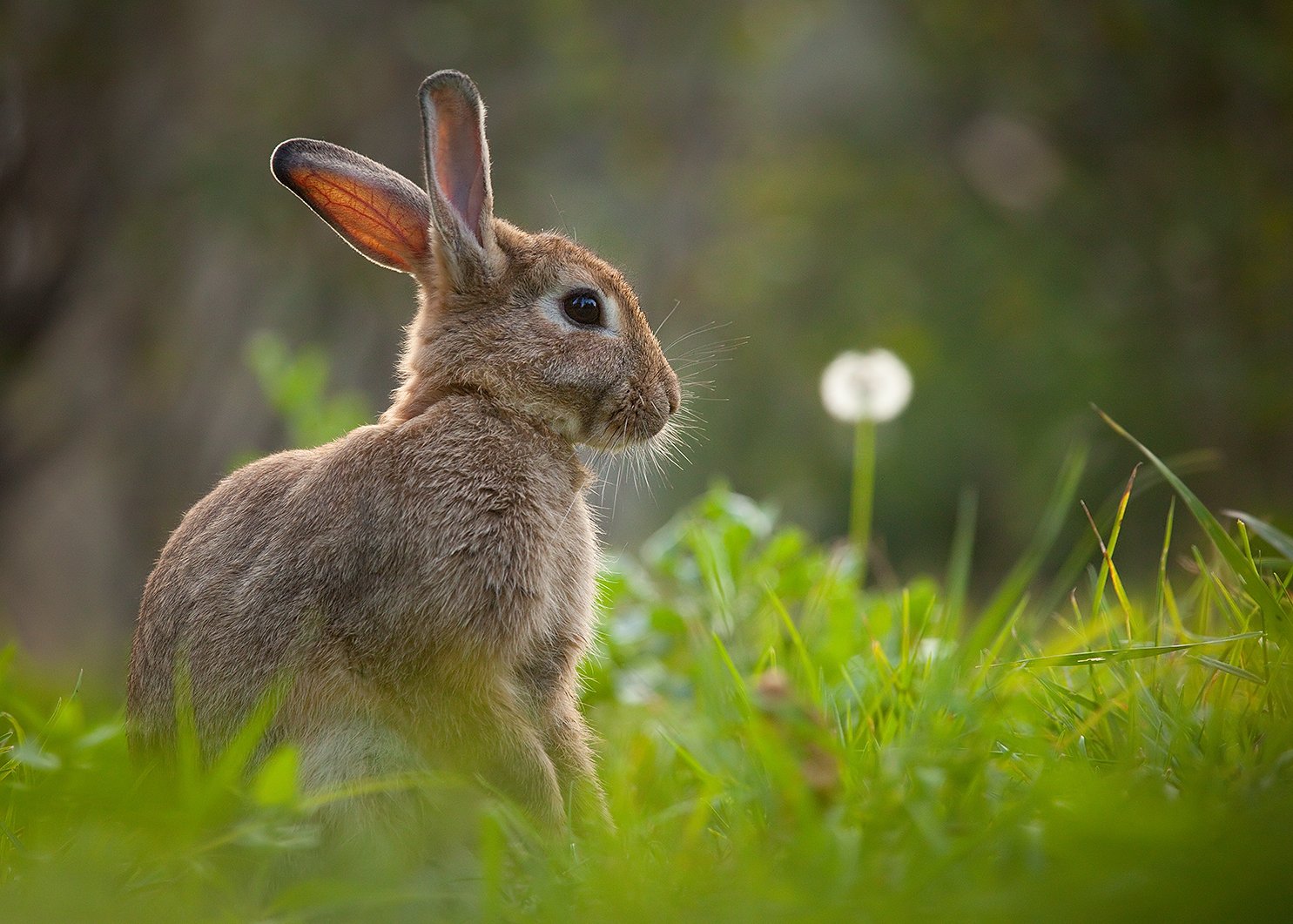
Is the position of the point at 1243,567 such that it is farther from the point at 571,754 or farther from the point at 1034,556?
the point at 571,754

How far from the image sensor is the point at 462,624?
2787 millimetres

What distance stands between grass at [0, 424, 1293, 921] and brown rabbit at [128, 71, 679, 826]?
9.1 inches

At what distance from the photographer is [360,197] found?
132 inches

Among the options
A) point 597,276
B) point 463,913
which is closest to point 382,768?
point 463,913

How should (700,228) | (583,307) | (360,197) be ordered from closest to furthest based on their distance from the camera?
(360,197), (583,307), (700,228)

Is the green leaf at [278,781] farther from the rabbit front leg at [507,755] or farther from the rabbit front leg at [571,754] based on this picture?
the rabbit front leg at [571,754]

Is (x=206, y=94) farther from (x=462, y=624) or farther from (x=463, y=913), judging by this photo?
(x=463, y=913)

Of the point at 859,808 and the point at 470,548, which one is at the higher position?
the point at 470,548

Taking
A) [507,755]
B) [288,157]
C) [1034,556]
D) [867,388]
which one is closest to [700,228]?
[867,388]

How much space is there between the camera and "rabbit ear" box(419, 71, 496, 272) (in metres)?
3.09

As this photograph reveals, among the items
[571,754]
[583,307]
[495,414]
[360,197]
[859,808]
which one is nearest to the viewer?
[859,808]

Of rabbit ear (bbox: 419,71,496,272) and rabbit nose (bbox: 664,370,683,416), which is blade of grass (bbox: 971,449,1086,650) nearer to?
rabbit nose (bbox: 664,370,683,416)

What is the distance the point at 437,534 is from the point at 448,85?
4.30ft

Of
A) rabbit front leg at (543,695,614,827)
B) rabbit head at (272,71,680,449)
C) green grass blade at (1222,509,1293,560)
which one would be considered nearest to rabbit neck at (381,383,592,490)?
rabbit head at (272,71,680,449)
